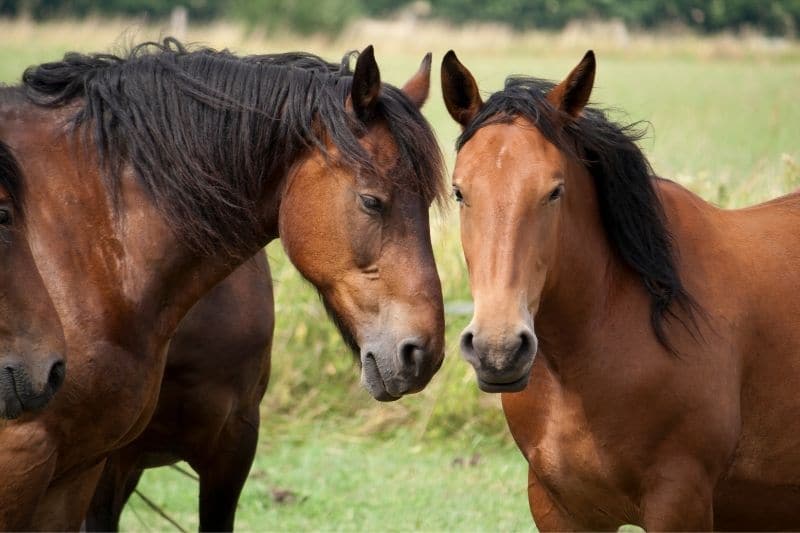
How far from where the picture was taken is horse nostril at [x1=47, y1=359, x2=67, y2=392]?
3115 mm

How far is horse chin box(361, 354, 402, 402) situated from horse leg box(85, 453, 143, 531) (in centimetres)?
146

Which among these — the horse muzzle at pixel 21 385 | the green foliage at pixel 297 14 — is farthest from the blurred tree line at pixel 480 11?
the horse muzzle at pixel 21 385

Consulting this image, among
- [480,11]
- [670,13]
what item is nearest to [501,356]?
[670,13]

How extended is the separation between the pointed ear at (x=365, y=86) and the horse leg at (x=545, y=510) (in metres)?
1.28

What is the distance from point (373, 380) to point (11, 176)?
49.3 inches

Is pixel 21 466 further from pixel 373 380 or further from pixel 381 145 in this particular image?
pixel 381 145

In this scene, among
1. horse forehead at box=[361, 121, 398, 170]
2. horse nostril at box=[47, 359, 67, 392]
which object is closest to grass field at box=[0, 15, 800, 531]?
horse forehead at box=[361, 121, 398, 170]

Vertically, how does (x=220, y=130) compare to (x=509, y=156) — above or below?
below

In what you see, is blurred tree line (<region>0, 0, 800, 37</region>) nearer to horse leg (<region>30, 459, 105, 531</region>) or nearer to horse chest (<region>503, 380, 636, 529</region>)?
horse leg (<region>30, 459, 105, 531</region>)

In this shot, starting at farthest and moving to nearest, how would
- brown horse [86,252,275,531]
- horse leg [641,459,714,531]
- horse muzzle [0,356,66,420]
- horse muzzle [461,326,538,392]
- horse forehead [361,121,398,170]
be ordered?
1. brown horse [86,252,275,531]
2. horse forehead [361,121,398,170]
3. horse leg [641,459,714,531]
4. horse muzzle [0,356,66,420]
5. horse muzzle [461,326,538,392]

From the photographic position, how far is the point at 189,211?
3.47 metres

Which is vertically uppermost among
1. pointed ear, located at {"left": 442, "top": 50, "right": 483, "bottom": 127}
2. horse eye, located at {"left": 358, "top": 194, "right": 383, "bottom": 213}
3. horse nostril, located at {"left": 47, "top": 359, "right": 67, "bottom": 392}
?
pointed ear, located at {"left": 442, "top": 50, "right": 483, "bottom": 127}

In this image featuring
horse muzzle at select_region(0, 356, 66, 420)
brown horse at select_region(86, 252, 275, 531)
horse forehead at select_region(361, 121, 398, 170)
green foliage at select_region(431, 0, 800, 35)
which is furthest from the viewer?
green foliage at select_region(431, 0, 800, 35)

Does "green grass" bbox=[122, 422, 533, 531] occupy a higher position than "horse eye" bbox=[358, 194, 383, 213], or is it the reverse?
"horse eye" bbox=[358, 194, 383, 213]
